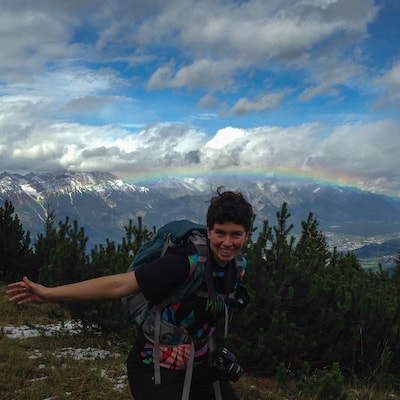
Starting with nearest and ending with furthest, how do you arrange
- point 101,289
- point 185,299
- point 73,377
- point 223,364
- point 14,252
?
point 101,289, point 185,299, point 223,364, point 73,377, point 14,252

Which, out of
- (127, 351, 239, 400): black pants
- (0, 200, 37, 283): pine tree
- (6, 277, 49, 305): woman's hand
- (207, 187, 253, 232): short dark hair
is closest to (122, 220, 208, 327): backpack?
(207, 187, 253, 232): short dark hair

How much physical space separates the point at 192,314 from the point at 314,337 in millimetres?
4108

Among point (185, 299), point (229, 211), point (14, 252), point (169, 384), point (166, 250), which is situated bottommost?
point (14, 252)

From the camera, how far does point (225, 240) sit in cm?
244

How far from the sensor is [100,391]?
4.68 m

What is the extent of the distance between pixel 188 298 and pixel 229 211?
55 centimetres

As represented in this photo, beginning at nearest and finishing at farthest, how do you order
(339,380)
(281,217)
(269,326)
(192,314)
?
(192,314), (339,380), (269,326), (281,217)

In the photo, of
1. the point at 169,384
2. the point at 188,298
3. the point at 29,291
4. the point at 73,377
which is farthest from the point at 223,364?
the point at 73,377

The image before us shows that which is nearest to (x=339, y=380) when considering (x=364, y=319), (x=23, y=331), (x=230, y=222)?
(x=364, y=319)

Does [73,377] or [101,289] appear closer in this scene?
[101,289]

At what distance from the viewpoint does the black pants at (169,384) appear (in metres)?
2.47

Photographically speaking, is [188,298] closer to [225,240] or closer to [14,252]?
[225,240]

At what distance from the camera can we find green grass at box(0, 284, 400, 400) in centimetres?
453

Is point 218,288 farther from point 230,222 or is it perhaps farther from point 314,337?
point 314,337
